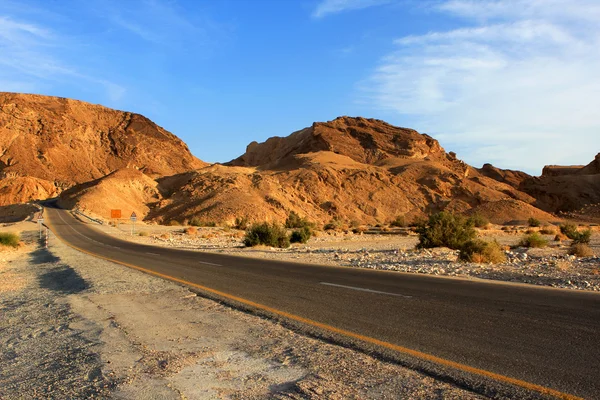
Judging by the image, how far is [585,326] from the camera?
22.5 ft

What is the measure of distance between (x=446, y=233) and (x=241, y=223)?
37316 mm

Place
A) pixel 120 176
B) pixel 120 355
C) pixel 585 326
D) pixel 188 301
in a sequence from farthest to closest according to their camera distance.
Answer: pixel 120 176 → pixel 188 301 → pixel 585 326 → pixel 120 355

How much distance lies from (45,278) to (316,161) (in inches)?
3244

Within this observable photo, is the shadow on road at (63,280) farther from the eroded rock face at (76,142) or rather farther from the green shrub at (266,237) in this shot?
the eroded rock face at (76,142)

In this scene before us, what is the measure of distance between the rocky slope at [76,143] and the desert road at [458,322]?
116 m

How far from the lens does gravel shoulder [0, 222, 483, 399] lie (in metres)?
4.59

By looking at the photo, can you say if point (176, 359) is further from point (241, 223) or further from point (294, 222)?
point (294, 222)

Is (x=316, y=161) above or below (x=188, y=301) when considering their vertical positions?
above

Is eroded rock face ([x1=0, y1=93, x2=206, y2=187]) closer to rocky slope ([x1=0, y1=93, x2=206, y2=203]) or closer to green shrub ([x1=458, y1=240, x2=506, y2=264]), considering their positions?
rocky slope ([x1=0, y1=93, x2=206, y2=203])

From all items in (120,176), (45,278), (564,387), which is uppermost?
(120,176)

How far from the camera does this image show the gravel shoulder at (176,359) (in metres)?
4.59

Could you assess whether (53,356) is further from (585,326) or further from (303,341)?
(585,326)

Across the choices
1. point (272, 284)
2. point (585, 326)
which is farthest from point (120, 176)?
point (585, 326)

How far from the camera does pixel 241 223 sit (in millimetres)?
61938
